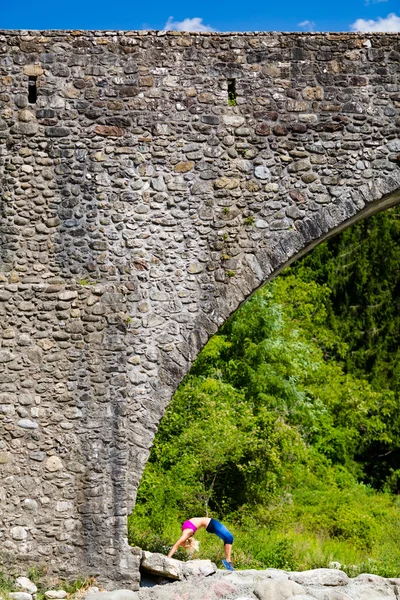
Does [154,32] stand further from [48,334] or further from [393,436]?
[393,436]

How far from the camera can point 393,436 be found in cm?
2062

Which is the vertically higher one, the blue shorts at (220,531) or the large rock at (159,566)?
the blue shorts at (220,531)

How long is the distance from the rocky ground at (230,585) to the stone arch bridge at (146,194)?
94 centimetres

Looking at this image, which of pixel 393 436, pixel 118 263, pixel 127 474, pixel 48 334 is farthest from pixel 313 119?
pixel 393 436

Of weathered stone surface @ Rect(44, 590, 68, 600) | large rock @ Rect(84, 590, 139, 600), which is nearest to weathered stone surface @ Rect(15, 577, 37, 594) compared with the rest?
weathered stone surface @ Rect(44, 590, 68, 600)

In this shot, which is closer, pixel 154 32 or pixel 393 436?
pixel 154 32

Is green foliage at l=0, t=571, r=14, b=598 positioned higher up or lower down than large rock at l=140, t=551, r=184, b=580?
lower down

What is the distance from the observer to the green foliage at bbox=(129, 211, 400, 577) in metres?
13.2

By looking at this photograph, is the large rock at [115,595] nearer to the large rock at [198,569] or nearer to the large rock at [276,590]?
the large rock at [198,569]

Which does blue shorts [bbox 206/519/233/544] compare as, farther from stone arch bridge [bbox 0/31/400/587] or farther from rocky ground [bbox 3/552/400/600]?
stone arch bridge [bbox 0/31/400/587]

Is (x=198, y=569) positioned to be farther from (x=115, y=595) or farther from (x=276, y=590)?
(x=115, y=595)

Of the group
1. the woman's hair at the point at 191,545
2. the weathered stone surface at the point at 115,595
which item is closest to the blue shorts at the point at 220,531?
the woman's hair at the point at 191,545

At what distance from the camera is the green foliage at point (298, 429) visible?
13.2 meters

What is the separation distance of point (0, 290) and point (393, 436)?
13.4 metres
